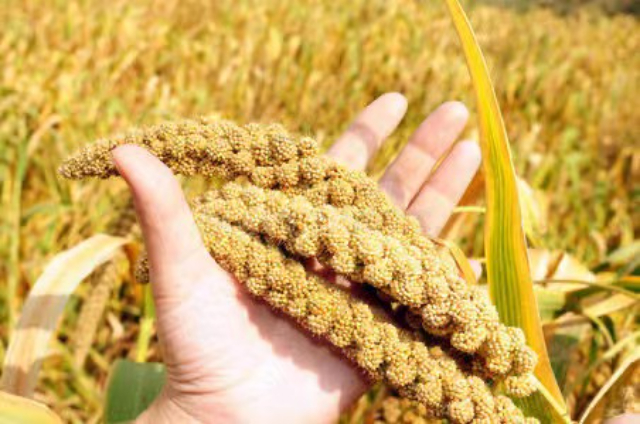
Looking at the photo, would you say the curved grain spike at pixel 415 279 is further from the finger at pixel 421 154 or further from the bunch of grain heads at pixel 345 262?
the finger at pixel 421 154

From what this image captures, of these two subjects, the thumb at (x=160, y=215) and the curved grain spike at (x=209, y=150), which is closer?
the thumb at (x=160, y=215)

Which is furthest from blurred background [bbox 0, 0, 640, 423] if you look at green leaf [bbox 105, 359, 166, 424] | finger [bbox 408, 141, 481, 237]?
green leaf [bbox 105, 359, 166, 424]

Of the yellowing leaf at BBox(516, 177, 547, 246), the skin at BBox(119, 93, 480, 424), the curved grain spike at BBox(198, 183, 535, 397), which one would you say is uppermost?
the yellowing leaf at BBox(516, 177, 547, 246)

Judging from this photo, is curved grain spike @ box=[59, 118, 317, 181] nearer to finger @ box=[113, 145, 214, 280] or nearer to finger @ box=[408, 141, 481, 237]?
finger @ box=[113, 145, 214, 280]

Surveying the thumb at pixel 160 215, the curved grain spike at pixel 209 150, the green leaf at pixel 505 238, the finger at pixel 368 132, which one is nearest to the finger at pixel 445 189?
the finger at pixel 368 132

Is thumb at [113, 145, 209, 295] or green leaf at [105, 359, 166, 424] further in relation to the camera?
green leaf at [105, 359, 166, 424]

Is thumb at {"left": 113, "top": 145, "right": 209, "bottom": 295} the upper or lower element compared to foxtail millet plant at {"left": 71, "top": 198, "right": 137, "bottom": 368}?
upper

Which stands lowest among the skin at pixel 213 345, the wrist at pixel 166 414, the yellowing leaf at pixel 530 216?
the wrist at pixel 166 414
